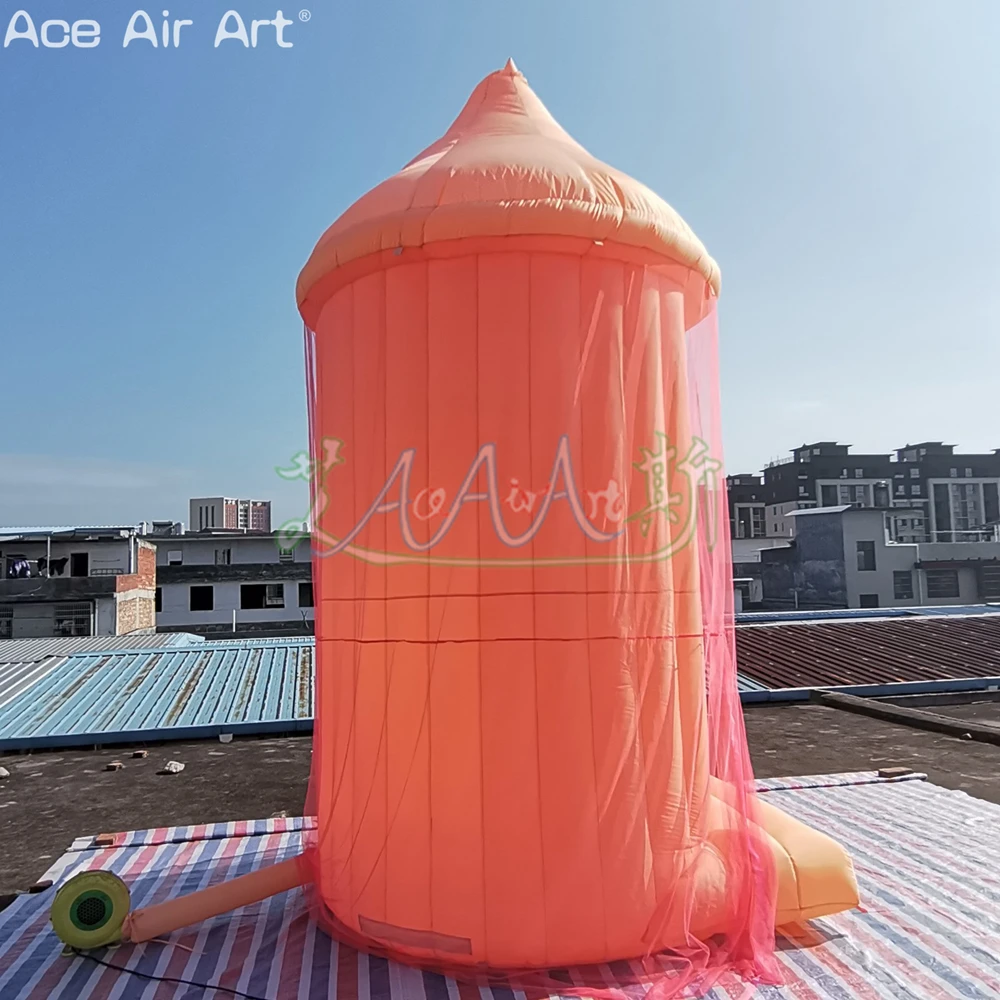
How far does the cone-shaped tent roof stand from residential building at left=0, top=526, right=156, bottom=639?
23.3 m

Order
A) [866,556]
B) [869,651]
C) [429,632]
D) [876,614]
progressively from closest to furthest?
[429,632]
[869,651]
[876,614]
[866,556]

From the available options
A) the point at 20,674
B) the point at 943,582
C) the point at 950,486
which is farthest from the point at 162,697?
the point at 950,486

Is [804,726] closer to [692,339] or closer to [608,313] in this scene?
[692,339]

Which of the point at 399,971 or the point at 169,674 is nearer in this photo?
the point at 399,971

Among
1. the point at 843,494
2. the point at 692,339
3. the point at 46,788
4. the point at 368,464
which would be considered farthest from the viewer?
the point at 843,494

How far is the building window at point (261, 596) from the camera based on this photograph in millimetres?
29594

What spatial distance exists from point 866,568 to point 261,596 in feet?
79.8

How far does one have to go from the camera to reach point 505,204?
3.01 metres

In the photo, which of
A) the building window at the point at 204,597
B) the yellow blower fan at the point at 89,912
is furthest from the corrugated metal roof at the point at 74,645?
the building window at the point at 204,597

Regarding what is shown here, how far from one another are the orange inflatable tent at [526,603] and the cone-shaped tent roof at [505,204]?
0.4 inches

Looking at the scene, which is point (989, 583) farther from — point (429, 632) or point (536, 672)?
point (429, 632)

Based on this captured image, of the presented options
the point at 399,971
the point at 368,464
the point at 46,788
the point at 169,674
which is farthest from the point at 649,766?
the point at 169,674

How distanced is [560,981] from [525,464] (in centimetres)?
185

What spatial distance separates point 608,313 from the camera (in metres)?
3.15
